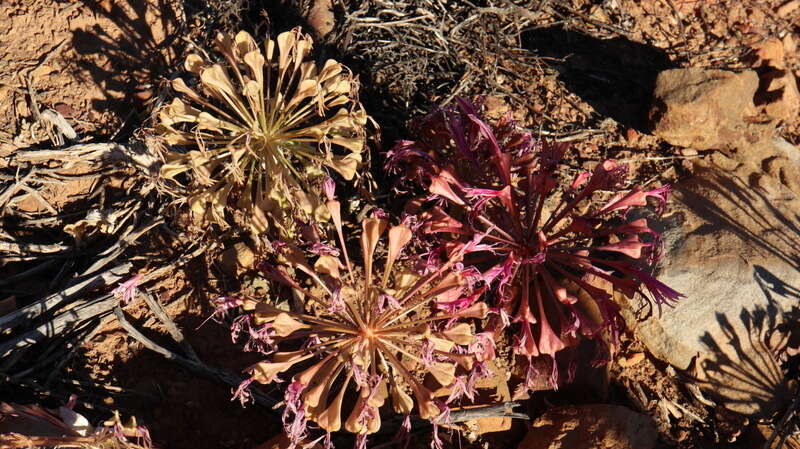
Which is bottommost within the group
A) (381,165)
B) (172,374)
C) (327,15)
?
(172,374)

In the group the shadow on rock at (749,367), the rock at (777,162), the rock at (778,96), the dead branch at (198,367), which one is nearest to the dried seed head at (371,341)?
the dead branch at (198,367)

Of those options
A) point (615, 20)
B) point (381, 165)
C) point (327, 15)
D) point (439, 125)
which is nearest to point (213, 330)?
point (381, 165)

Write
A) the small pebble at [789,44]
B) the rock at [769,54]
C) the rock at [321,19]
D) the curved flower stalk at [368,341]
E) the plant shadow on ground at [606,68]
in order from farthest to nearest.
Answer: the small pebble at [789,44], the rock at [769,54], the plant shadow on ground at [606,68], the rock at [321,19], the curved flower stalk at [368,341]

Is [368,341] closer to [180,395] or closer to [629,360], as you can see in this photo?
[180,395]

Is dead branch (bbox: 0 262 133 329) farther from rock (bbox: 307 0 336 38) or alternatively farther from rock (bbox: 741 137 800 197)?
rock (bbox: 741 137 800 197)

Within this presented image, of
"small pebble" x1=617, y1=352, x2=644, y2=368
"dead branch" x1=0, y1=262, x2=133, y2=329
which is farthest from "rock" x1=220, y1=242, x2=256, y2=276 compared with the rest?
"small pebble" x1=617, y1=352, x2=644, y2=368

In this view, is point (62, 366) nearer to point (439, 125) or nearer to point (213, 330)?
point (213, 330)

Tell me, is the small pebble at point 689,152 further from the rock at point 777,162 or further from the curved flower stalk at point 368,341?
the curved flower stalk at point 368,341
